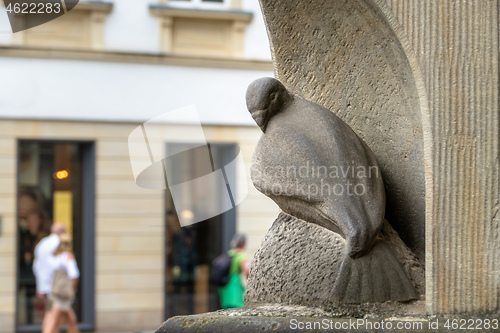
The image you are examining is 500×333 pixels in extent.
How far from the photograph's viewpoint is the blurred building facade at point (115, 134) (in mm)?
10070

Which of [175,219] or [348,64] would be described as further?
[175,219]

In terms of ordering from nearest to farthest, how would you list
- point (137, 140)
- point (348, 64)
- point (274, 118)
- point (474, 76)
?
point (474, 76) < point (274, 118) < point (348, 64) < point (137, 140)

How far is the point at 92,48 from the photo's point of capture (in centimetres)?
1018

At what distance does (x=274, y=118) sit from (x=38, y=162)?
26.1 feet

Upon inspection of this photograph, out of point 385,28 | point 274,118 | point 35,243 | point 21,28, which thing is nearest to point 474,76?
point 385,28

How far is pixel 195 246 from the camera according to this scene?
35.0 ft

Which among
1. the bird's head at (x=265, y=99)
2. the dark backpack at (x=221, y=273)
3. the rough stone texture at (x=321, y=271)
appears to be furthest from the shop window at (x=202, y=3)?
the rough stone texture at (x=321, y=271)

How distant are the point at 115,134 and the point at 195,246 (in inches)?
61.3

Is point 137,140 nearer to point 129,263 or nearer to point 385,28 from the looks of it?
point 129,263

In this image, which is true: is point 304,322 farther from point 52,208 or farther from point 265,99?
point 52,208

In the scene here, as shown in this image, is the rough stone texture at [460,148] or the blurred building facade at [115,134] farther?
the blurred building facade at [115,134]

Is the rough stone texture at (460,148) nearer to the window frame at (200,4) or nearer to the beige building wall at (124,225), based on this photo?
the beige building wall at (124,225)

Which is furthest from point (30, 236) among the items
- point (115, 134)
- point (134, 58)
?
point (134, 58)

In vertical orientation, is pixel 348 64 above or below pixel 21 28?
below
